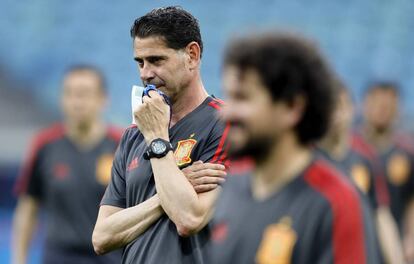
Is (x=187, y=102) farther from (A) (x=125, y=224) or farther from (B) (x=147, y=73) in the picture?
(A) (x=125, y=224)

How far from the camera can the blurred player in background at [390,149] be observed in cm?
925

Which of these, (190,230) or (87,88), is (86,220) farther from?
(190,230)

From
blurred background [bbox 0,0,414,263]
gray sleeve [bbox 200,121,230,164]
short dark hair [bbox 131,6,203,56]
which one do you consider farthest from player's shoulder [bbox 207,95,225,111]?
blurred background [bbox 0,0,414,263]

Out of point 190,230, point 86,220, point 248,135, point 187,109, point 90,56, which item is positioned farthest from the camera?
point 90,56

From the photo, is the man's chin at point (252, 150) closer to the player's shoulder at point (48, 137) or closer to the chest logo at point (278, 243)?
the chest logo at point (278, 243)

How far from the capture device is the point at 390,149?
31.1 feet

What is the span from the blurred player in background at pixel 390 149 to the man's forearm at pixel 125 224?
15.9ft

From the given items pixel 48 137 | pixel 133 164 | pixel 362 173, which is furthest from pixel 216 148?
pixel 48 137

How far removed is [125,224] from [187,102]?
65cm

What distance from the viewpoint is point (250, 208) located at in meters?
3.26

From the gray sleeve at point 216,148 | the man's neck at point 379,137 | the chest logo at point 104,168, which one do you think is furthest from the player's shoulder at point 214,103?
the man's neck at point 379,137

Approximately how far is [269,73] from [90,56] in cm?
1301

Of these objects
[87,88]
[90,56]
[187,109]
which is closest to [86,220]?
[87,88]

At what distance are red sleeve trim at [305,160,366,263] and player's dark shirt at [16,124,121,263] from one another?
14.9 feet
